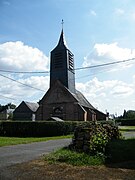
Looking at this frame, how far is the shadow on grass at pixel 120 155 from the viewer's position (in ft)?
29.2

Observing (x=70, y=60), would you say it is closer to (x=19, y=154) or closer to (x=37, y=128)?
(x=37, y=128)

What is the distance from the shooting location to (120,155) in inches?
394

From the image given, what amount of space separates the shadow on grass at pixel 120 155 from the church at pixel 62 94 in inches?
1528

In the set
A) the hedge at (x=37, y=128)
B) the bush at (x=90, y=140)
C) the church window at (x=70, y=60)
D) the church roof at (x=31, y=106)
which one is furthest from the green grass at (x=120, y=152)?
the church roof at (x=31, y=106)

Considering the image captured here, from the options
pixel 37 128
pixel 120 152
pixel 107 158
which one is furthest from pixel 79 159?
pixel 37 128

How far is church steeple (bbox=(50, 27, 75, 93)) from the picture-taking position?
2014 inches

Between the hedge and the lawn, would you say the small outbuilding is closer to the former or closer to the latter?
the hedge

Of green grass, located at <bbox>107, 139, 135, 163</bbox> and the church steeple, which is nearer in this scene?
green grass, located at <bbox>107, 139, 135, 163</bbox>

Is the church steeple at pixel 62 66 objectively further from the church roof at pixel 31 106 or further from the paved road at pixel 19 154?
the paved road at pixel 19 154

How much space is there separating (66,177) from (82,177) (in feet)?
1.40

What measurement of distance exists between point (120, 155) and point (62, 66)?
138ft

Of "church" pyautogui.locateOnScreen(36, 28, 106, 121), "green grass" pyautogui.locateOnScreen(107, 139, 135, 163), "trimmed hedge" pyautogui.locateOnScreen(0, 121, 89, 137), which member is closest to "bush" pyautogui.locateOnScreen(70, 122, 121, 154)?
"green grass" pyautogui.locateOnScreen(107, 139, 135, 163)

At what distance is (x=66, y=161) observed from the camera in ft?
30.8

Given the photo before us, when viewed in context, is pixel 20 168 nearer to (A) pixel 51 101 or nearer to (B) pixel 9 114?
(A) pixel 51 101
